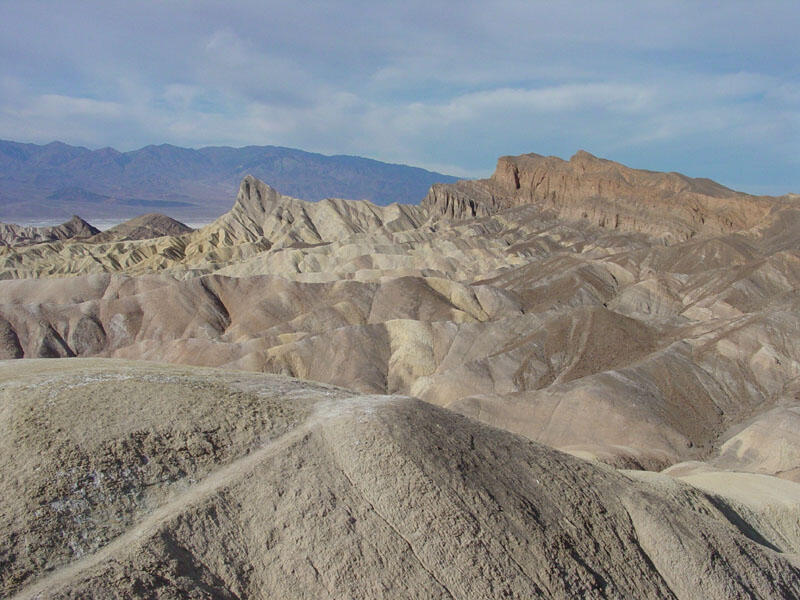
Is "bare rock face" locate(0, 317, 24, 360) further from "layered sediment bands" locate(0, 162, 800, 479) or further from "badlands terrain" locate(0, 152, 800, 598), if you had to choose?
"badlands terrain" locate(0, 152, 800, 598)

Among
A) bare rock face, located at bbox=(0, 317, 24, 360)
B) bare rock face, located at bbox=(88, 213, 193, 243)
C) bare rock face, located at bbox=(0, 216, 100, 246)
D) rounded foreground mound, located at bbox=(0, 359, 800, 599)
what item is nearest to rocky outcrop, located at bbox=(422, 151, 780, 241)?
bare rock face, located at bbox=(88, 213, 193, 243)

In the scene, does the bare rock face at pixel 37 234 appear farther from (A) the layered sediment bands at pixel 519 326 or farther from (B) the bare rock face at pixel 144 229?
(A) the layered sediment bands at pixel 519 326

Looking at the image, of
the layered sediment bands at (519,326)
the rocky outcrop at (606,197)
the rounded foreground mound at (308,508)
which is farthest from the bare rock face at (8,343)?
the rocky outcrop at (606,197)

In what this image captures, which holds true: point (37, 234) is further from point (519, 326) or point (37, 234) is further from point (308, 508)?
point (308, 508)

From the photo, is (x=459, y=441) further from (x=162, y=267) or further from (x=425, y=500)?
(x=162, y=267)

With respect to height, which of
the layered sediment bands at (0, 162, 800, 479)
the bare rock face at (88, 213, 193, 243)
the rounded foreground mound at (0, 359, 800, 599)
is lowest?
the bare rock face at (88, 213, 193, 243)
